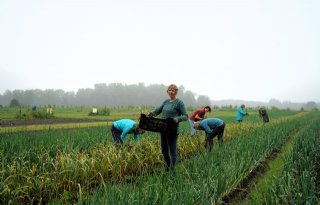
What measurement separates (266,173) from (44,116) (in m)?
20.9

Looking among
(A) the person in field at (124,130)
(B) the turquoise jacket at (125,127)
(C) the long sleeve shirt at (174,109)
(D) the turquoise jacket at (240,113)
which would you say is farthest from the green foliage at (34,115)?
(C) the long sleeve shirt at (174,109)

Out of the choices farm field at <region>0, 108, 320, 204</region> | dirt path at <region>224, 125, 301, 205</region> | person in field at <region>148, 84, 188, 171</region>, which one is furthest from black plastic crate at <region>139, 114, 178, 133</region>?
Result: dirt path at <region>224, 125, 301, 205</region>

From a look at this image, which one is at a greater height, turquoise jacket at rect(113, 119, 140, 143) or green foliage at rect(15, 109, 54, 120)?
turquoise jacket at rect(113, 119, 140, 143)

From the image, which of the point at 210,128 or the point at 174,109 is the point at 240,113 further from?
the point at 174,109

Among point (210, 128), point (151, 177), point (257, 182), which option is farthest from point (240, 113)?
point (151, 177)

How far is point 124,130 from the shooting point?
6031 mm

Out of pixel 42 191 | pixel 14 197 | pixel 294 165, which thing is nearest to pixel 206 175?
pixel 294 165

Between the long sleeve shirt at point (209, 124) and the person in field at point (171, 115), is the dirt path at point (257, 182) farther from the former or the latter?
the long sleeve shirt at point (209, 124)

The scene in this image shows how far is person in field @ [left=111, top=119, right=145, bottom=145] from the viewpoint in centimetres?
599

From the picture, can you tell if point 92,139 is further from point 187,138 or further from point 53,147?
point 187,138

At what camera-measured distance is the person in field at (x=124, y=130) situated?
599cm

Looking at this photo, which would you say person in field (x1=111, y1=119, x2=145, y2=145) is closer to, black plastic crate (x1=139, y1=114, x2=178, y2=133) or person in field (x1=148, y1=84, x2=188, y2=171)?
person in field (x1=148, y1=84, x2=188, y2=171)

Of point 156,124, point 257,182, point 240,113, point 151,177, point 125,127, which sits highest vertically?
point 156,124

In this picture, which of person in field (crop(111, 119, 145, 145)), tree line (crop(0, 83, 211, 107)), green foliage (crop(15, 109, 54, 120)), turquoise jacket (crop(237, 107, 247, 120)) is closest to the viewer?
person in field (crop(111, 119, 145, 145))
